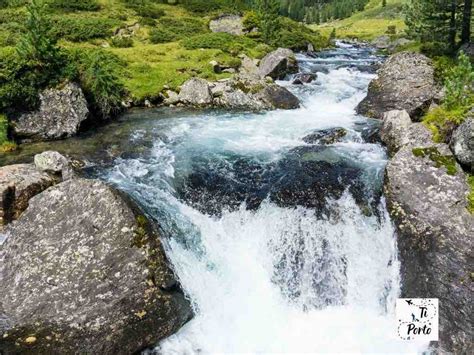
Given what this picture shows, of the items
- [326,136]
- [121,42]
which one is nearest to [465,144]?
[326,136]

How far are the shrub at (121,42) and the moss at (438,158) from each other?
37.0m

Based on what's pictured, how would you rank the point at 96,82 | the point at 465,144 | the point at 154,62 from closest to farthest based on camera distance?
the point at 465,144
the point at 96,82
the point at 154,62

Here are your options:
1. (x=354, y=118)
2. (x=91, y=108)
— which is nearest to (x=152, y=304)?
(x=91, y=108)

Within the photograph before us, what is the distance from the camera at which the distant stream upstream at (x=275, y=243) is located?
13.1 meters

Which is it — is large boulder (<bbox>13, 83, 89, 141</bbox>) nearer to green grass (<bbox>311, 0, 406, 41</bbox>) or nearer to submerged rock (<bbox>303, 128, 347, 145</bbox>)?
submerged rock (<bbox>303, 128, 347, 145</bbox>)

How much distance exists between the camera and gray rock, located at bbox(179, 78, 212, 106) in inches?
1160

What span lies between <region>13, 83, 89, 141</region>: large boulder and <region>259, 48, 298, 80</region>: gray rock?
16777 millimetres

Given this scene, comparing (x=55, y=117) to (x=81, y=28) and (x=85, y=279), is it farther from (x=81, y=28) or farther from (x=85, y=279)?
(x=81, y=28)

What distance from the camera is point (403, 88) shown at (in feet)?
86.3

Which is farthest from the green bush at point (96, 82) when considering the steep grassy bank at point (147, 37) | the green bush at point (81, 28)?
the green bush at point (81, 28)

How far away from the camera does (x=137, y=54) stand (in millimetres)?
37750

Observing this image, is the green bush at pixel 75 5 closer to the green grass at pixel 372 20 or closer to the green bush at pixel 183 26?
the green bush at pixel 183 26

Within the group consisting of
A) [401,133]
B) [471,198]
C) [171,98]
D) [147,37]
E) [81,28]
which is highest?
[81,28]

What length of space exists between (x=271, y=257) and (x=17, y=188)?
9506mm
